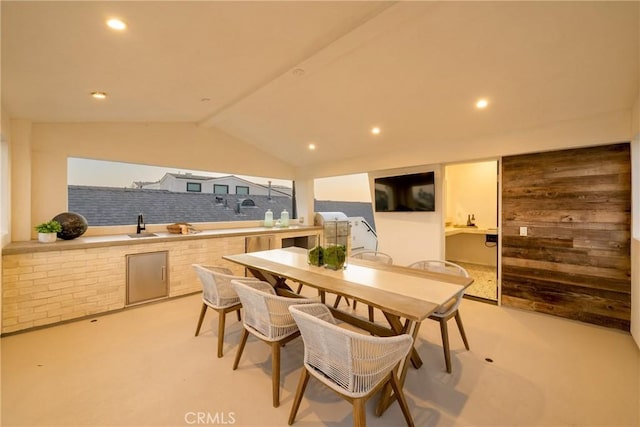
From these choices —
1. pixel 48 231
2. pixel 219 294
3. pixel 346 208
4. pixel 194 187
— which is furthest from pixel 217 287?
pixel 346 208

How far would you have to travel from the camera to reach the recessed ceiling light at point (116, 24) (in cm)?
165

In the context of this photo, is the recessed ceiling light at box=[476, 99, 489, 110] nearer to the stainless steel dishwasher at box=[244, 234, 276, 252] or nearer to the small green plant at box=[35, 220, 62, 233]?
the stainless steel dishwasher at box=[244, 234, 276, 252]

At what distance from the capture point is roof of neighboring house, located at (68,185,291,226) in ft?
12.1

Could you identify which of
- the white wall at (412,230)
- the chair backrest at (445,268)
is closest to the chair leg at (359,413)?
the chair backrest at (445,268)

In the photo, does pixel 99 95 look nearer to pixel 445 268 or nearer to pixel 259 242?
pixel 259 242

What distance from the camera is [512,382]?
2.00 meters

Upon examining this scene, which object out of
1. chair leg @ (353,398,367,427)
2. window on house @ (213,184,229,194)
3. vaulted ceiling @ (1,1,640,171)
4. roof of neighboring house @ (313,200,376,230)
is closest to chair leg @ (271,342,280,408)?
chair leg @ (353,398,367,427)

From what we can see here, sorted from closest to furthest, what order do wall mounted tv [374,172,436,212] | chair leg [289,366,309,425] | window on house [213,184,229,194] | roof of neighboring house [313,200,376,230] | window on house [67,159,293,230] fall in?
chair leg [289,366,309,425] < window on house [67,159,293,230] < wall mounted tv [374,172,436,212] < window on house [213,184,229,194] < roof of neighboring house [313,200,376,230]

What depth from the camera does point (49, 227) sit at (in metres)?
2.93

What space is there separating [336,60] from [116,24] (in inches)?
68.3

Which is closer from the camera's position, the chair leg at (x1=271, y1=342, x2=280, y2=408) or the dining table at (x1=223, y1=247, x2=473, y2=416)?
the dining table at (x1=223, y1=247, x2=473, y2=416)

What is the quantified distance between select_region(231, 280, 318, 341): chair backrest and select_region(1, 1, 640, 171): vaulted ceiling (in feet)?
6.35

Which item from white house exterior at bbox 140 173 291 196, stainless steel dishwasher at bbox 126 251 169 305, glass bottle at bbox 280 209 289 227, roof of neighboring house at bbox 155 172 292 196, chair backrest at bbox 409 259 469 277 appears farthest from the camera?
glass bottle at bbox 280 209 289 227

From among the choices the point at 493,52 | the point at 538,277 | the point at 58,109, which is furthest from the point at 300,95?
the point at 538,277
